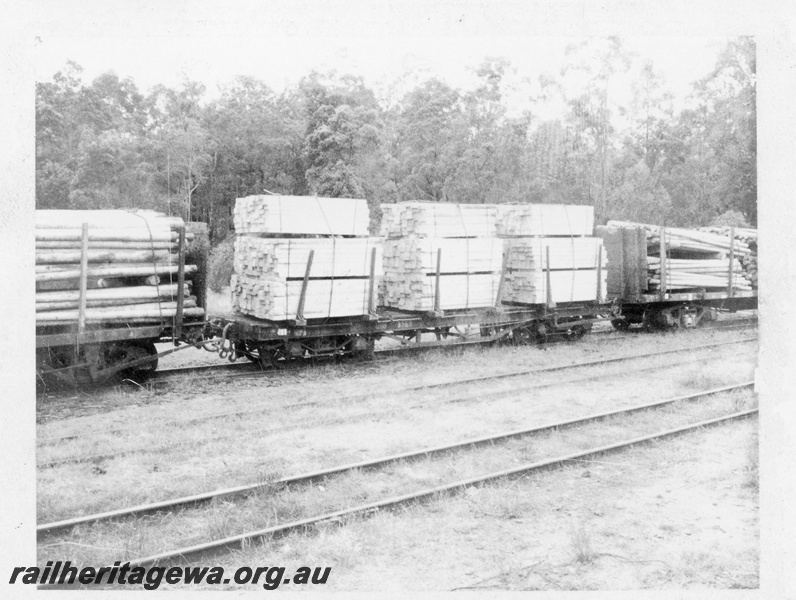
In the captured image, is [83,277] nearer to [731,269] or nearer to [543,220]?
[543,220]

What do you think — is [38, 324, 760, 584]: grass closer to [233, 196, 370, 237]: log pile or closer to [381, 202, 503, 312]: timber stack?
[381, 202, 503, 312]: timber stack

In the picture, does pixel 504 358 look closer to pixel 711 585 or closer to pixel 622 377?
pixel 622 377

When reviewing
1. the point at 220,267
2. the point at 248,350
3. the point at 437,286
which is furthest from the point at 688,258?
the point at 220,267

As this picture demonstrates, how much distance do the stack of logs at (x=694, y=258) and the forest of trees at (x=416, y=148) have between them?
70 centimetres

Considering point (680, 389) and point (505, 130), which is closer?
point (680, 389)

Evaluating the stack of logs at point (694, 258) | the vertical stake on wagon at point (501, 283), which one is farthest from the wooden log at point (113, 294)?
the stack of logs at point (694, 258)

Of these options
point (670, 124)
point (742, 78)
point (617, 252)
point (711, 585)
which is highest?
point (670, 124)

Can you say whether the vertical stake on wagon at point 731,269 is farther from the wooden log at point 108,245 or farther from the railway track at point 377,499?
the wooden log at point 108,245

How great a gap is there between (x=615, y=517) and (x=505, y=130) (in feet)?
53.2

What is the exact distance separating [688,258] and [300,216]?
11.0 metres

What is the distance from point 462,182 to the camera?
21281 millimetres

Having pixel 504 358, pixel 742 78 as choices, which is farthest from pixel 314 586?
pixel 504 358

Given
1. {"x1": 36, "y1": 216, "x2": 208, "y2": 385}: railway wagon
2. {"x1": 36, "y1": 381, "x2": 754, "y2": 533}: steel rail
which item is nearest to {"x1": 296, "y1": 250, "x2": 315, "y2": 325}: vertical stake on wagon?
{"x1": 36, "y1": 216, "x2": 208, "y2": 385}: railway wagon

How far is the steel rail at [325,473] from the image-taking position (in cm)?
549
